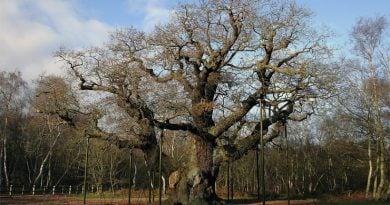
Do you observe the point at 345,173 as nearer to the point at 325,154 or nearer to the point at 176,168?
the point at 325,154

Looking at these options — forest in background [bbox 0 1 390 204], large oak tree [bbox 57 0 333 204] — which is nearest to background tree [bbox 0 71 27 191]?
forest in background [bbox 0 1 390 204]

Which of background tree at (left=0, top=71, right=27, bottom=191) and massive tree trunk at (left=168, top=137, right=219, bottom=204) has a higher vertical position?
background tree at (left=0, top=71, right=27, bottom=191)

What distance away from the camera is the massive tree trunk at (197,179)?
86.1ft

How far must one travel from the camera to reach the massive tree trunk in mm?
26234

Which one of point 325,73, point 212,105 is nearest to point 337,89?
point 325,73

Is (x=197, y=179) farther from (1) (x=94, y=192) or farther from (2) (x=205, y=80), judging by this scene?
(1) (x=94, y=192)

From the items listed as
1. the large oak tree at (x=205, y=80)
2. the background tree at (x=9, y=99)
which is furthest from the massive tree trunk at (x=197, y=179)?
the background tree at (x=9, y=99)

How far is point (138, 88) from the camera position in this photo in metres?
27.1

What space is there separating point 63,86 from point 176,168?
826 centimetres

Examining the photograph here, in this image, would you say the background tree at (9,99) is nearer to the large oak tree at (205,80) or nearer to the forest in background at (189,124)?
the forest in background at (189,124)

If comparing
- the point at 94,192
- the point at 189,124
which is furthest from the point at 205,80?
the point at 94,192

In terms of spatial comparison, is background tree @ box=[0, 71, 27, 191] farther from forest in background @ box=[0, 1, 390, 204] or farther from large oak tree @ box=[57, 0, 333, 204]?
large oak tree @ box=[57, 0, 333, 204]

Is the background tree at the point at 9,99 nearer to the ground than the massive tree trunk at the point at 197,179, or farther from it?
farther from it

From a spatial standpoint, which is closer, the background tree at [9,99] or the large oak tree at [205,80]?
the large oak tree at [205,80]
